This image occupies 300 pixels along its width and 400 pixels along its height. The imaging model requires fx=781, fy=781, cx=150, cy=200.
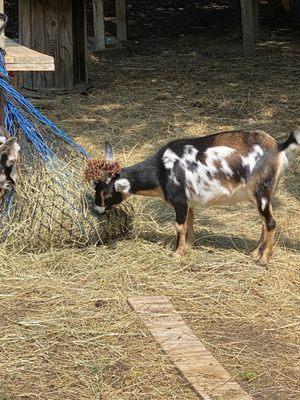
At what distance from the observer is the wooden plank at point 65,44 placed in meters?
11.5

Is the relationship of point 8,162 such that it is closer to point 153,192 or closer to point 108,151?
point 108,151

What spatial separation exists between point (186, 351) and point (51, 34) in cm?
782

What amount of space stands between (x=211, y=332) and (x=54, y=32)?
297 inches

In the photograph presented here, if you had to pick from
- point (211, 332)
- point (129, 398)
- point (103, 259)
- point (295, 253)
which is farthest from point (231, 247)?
point (129, 398)

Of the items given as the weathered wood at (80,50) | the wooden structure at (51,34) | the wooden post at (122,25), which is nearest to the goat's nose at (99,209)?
the wooden structure at (51,34)

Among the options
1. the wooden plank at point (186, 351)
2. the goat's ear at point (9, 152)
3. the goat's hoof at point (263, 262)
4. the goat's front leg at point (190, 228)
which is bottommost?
the wooden plank at point (186, 351)

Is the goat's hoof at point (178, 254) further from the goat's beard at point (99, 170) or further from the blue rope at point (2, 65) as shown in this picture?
the blue rope at point (2, 65)

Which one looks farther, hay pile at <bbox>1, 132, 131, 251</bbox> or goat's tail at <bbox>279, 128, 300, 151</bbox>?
hay pile at <bbox>1, 132, 131, 251</bbox>

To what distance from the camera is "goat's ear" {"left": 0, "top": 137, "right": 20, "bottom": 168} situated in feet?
19.5

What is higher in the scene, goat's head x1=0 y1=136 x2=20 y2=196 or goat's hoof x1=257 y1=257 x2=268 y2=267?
goat's head x1=0 y1=136 x2=20 y2=196

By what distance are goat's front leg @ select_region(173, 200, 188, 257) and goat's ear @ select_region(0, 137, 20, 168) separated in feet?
4.30

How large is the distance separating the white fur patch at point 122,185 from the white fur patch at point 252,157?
3.13ft

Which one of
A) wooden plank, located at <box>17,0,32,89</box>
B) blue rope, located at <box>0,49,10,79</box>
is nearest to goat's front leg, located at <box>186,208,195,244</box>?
blue rope, located at <box>0,49,10,79</box>

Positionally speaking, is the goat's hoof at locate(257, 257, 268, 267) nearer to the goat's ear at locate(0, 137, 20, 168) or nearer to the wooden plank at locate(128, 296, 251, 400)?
the wooden plank at locate(128, 296, 251, 400)
